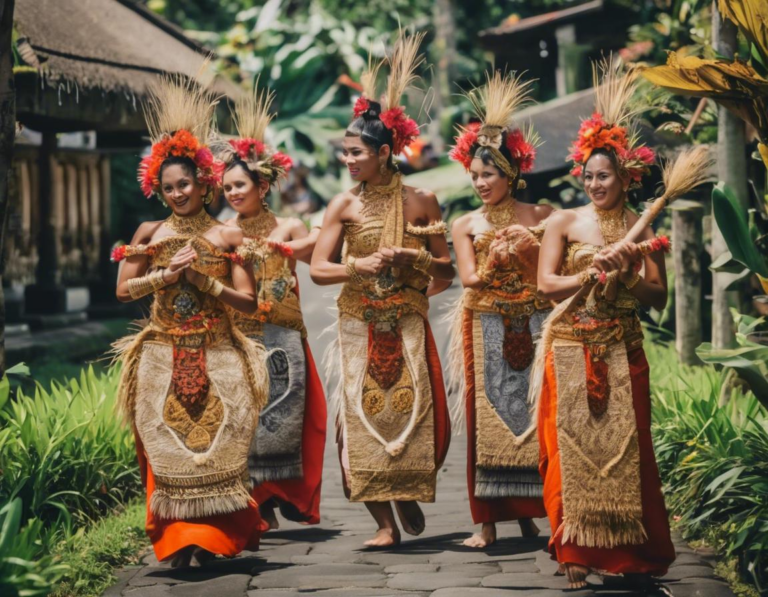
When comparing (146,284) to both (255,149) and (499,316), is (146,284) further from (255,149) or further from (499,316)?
(499,316)

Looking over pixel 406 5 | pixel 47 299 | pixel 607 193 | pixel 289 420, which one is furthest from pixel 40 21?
pixel 406 5

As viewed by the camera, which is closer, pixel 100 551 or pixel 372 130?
pixel 100 551

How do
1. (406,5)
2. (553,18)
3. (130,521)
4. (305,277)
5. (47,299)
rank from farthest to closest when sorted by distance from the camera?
(406,5), (553,18), (305,277), (47,299), (130,521)

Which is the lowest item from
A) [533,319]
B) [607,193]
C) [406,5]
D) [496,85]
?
[533,319]

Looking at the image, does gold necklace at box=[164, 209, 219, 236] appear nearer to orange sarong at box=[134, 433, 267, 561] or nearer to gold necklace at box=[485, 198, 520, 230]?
orange sarong at box=[134, 433, 267, 561]

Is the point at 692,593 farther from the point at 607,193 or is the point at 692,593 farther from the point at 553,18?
the point at 553,18

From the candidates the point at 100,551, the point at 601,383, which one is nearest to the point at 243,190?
the point at 100,551

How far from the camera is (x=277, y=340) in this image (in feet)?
24.2

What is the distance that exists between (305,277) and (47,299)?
17.9 ft

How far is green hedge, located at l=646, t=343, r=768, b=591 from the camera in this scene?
5594 millimetres

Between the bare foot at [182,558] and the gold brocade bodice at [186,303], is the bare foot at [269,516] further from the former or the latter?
the gold brocade bodice at [186,303]

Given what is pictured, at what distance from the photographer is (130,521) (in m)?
6.84

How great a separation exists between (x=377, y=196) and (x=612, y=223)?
1432 millimetres

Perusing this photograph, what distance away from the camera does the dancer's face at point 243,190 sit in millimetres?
7336
